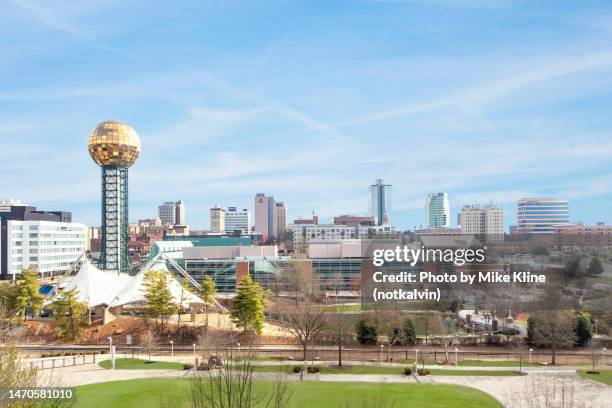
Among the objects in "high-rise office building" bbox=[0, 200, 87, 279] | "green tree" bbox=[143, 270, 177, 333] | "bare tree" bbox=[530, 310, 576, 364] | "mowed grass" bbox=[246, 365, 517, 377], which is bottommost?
"mowed grass" bbox=[246, 365, 517, 377]

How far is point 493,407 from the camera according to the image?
88.2 ft

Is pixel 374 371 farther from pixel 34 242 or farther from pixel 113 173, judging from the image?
pixel 34 242

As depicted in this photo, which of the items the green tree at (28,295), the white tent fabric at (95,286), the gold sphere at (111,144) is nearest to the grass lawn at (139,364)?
the white tent fabric at (95,286)

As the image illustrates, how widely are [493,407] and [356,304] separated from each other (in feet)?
118

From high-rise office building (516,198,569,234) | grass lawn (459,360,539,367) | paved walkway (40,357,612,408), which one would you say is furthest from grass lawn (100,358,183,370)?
high-rise office building (516,198,569,234)

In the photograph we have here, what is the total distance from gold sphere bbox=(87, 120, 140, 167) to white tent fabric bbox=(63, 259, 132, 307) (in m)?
20.0

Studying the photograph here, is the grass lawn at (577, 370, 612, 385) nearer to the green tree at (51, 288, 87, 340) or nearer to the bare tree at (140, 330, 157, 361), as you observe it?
the bare tree at (140, 330, 157, 361)

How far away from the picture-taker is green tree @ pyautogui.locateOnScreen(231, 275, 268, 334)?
45719 millimetres

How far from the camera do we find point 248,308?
4572 centimetres

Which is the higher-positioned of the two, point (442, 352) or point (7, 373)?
point (7, 373)

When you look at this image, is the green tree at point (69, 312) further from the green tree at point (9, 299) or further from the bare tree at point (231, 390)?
the bare tree at point (231, 390)

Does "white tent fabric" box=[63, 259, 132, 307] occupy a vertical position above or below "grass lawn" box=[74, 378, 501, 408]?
above

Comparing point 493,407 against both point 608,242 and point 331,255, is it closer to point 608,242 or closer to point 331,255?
point 331,255

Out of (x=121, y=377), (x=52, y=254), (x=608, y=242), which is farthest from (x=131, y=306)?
(x=608, y=242)
